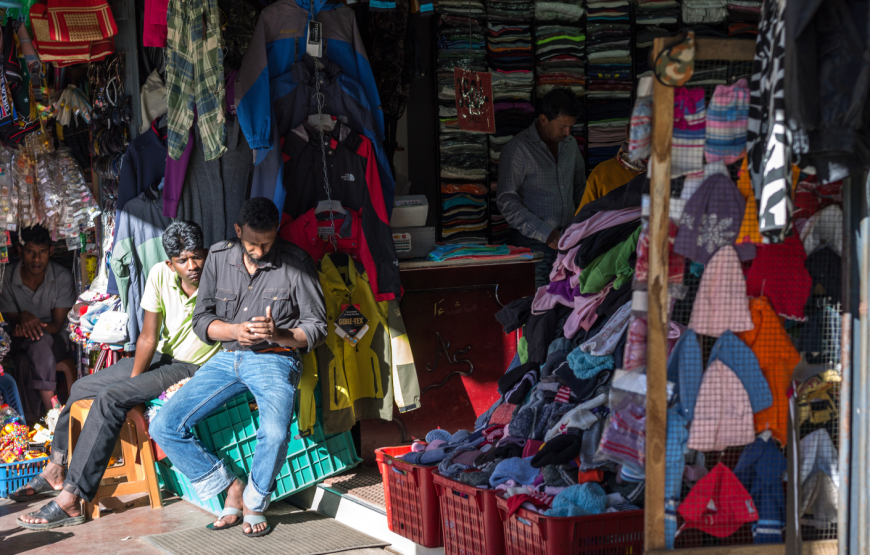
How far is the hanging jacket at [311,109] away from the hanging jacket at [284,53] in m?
0.06

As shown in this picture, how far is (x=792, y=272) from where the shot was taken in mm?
2553

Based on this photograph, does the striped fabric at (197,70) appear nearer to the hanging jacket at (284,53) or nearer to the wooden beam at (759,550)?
the hanging jacket at (284,53)

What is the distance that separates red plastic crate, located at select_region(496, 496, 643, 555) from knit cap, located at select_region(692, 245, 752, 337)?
853 millimetres

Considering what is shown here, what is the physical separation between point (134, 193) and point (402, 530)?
2.61 m

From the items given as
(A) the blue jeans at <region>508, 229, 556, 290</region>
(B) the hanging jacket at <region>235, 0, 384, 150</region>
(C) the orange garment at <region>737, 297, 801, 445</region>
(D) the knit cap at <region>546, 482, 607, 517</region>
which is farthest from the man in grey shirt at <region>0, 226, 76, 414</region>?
(C) the orange garment at <region>737, 297, 801, 445</region>

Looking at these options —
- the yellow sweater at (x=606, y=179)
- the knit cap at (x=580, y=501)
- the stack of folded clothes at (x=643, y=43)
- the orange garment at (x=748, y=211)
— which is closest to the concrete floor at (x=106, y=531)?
the knit cap at (x=580, y=501)

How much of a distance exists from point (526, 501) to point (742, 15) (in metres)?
4.56

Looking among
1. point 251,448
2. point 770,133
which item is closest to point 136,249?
point 251,448

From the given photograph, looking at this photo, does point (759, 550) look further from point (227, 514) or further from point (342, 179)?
point (342, 179)

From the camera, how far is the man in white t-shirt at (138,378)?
14.6 feet

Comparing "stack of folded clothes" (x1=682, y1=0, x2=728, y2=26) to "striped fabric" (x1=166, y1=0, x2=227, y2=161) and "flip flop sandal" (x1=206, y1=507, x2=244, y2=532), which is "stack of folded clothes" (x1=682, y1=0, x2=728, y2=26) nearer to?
"striped fabric" (x1=166, y1=0, x2=227, y2=161)

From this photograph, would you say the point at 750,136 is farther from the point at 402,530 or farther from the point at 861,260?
the point at 402,530

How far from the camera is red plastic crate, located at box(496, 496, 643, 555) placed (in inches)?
115

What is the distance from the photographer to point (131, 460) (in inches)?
190
